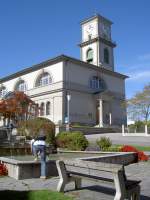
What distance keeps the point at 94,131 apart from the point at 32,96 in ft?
57.3

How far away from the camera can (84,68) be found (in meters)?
52.9

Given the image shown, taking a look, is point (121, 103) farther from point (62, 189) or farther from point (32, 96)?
point (62, 189)

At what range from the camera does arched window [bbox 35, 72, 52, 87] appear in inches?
2082

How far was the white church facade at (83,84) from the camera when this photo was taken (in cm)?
4938

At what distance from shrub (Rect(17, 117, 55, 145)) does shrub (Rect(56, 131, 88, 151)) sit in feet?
2.98

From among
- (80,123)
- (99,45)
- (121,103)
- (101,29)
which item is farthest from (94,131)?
(101,29)

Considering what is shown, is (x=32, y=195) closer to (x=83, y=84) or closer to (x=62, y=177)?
(x=62, y=177)

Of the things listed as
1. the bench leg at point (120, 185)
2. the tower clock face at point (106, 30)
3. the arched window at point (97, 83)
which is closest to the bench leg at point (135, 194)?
the bench leg at point (120, 185)

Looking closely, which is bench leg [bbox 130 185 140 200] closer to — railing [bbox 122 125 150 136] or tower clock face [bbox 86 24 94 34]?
railing [bbox 122 125 150 136]

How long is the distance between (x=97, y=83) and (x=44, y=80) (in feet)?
33.4

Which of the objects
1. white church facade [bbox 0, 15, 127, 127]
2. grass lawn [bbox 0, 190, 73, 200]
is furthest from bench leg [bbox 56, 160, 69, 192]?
white church facade [bbox 0, 15, 127, 127]

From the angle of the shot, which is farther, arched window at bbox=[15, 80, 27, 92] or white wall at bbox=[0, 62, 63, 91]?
arched window at bbox=[15, 80, 27, 92]

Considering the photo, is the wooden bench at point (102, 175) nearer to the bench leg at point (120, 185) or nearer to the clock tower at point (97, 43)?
the bench leg at point (120, 185)

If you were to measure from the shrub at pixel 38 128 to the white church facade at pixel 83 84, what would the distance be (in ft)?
67.3
